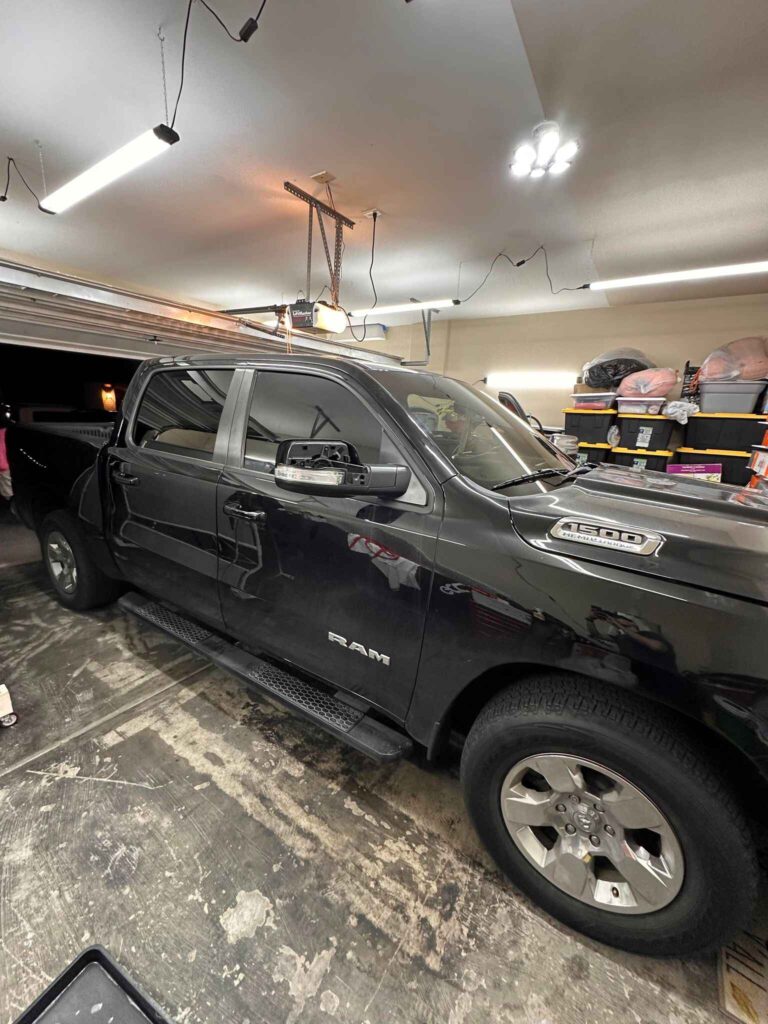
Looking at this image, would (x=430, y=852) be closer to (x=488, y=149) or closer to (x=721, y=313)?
(x=488, y=149)

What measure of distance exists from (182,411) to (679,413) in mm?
6496

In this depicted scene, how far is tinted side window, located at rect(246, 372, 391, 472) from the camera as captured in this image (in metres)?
1.57

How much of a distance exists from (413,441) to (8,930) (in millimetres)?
1992

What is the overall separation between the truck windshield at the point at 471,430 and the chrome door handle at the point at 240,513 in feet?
2.55

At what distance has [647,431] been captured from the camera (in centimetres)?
598

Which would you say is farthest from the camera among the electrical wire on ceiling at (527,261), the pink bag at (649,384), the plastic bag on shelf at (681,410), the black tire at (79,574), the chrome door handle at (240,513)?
the pink bag at (649,384)

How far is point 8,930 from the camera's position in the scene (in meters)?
1.18

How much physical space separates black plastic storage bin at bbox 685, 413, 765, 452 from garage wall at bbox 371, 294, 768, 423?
1977mm

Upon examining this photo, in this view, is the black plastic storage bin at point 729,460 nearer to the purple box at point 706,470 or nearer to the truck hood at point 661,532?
the purple box at point 706,470

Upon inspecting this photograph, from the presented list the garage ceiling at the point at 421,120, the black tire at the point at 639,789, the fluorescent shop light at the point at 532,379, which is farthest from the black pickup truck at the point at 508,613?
the fluorescent shop light at the point at 532,379

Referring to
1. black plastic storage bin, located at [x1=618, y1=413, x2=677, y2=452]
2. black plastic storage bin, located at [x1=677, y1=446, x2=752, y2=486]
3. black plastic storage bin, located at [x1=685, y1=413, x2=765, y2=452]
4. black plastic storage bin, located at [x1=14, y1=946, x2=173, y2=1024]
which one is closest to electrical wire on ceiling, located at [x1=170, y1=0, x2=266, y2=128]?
black plastic storage bin, located at [x1=14, y1=946, x2=173, y2=1024]

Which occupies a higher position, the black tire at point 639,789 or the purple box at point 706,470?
the purple box at point 706,470

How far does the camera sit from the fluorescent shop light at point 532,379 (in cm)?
817

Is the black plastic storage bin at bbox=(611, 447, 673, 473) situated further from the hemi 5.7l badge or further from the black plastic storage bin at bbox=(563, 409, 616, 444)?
the hemi 5.7l badge
